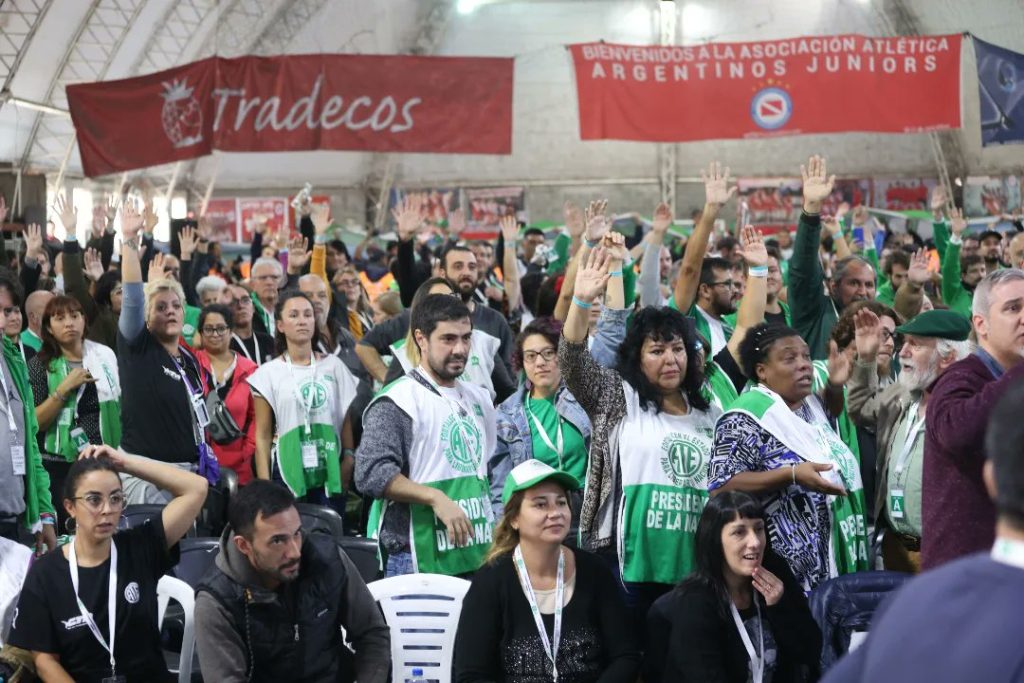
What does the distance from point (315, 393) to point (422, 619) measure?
2.06m

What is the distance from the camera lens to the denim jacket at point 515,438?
5.21m

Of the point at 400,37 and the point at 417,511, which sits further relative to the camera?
the point at 400,37

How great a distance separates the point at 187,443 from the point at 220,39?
18090 millimetres

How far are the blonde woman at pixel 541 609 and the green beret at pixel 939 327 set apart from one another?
1.45 m

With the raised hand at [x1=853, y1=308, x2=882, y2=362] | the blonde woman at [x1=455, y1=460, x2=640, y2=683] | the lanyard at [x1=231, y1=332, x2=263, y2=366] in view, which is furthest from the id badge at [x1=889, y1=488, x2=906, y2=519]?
the lanyard at [x1=231, y1=332, x2=263, y2=366]

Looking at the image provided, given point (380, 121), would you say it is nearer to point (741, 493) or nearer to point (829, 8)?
point (741, 493)

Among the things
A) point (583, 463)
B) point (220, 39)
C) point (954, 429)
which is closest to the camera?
point (954, 429)

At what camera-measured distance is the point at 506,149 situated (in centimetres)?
1081

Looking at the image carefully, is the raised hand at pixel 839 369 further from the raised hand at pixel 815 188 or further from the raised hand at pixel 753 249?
the raised hand at pixel 815 188

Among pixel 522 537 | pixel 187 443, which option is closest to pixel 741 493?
pixel 522 537

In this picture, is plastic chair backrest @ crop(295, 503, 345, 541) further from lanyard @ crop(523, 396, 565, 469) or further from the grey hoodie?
the grey hoodie

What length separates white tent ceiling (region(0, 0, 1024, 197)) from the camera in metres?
19.9

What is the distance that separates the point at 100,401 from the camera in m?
6.12

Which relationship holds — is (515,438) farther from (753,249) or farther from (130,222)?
(130,222)
